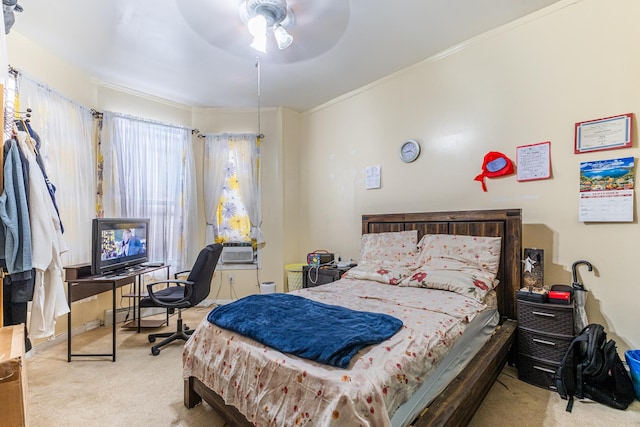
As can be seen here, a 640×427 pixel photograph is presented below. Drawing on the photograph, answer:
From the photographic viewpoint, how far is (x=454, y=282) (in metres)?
2.23

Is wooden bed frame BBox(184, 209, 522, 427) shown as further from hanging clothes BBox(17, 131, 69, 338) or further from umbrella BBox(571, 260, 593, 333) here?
hanging clothes BBox(17, 131, 69, 338)

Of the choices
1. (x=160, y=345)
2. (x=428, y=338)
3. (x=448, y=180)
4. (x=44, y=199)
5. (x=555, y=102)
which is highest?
(x=555, y=102)

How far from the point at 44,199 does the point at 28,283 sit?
566mm

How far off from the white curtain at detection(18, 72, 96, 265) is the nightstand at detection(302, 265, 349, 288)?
2.45 m

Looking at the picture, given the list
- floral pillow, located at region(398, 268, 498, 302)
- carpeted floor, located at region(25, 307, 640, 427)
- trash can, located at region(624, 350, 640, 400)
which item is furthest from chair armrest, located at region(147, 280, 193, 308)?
trash can, located at region(624, 350, 640, 400)

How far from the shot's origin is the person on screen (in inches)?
122

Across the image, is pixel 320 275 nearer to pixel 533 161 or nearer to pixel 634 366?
pixel 533 161

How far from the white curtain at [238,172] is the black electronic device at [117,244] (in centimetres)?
97

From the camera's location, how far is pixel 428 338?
1470 millimetres

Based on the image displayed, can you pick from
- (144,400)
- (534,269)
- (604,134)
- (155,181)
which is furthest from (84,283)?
(604,134)

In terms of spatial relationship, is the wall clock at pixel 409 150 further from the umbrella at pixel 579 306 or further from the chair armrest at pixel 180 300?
the chair armrest at pixel 180 300

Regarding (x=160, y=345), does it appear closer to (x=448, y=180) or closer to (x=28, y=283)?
(x=28, y=283)

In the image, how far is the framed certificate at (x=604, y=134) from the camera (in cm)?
203

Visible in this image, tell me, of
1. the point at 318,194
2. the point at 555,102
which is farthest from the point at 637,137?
the point at 318,194
